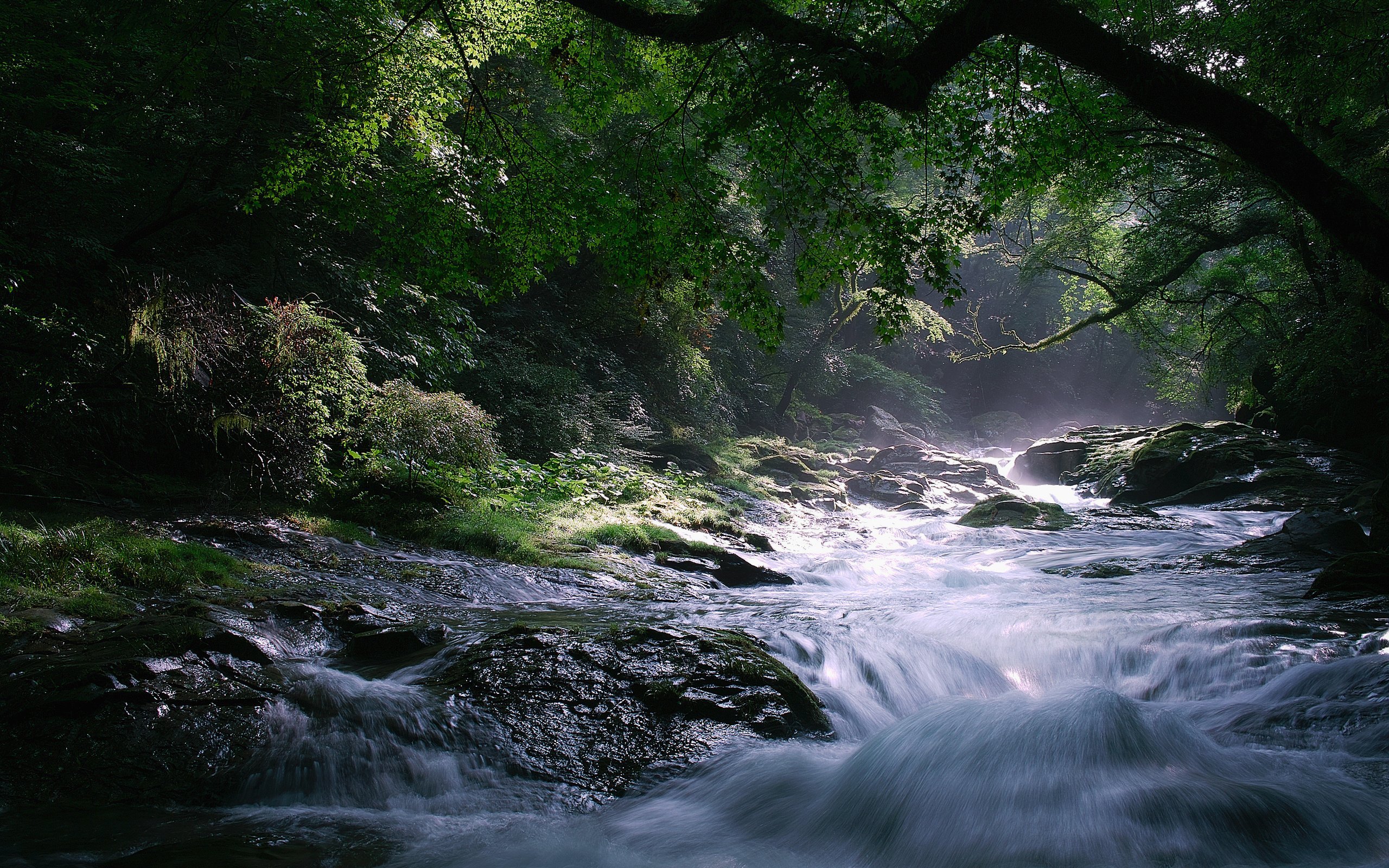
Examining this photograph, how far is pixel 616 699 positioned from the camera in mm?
4109

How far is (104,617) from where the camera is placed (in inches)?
166

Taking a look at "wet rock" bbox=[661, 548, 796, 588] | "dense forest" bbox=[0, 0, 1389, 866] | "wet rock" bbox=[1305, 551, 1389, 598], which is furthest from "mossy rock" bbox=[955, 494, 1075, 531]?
"wet rock" bbox=[661, 548, 796, 588]

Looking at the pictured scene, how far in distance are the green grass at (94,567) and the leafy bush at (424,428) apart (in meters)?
2.97

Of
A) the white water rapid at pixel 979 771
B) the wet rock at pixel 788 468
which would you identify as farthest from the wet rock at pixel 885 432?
the white water rapid at pixel 979 771

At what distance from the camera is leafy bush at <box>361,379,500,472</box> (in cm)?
857

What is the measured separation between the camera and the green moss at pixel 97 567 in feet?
14.2

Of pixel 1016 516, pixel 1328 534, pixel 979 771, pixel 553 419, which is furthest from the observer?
pixel 1016 516

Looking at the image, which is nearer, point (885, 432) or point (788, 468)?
point (788, 468)

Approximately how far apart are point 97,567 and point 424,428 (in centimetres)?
409

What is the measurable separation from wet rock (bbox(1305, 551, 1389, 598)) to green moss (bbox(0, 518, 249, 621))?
33.8 ft

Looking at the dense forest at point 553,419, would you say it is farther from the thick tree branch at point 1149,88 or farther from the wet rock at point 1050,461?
the wet rock at point 1050,461

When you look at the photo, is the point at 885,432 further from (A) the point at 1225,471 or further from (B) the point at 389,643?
(B) the point at 389,643

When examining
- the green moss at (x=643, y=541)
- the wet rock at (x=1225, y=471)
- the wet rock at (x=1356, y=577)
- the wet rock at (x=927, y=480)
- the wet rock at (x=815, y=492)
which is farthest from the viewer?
the wet rock at (x=927, y=480)

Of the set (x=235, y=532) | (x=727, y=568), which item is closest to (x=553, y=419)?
(x=727, y=568)
